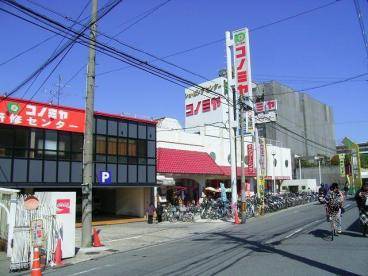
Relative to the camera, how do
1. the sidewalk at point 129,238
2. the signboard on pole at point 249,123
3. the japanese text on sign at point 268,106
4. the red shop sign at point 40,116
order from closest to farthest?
the sidewalk at point 129,238, the red shop sign at point 40,116, the signboard on pole at point 249,123, the japanese text on sign at point 268,106

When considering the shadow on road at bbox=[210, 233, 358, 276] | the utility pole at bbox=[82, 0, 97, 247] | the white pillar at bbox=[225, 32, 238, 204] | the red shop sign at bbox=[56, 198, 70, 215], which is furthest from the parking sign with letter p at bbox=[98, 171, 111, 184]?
the shadow on road at bbox=[210, 233, 358, 276]

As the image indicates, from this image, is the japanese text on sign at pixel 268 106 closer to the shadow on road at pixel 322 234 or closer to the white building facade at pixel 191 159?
the white building facade at pixel 191 159

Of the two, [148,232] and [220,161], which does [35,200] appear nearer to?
[148,232]

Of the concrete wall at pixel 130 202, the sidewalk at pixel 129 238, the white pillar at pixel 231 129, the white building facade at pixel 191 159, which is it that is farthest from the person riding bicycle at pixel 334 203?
the concrete wall at pixel 130 202

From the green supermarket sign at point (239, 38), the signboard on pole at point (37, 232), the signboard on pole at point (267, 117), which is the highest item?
the green supermarket sign at point (239, 38)

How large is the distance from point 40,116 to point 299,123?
7540 cm

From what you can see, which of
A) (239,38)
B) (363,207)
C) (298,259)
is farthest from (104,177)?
(298,259)

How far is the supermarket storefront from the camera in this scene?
2295 centimetres

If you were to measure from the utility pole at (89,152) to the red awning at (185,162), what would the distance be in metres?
14.6

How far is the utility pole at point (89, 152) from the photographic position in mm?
16328

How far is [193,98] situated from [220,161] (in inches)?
968

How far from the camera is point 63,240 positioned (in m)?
14.3

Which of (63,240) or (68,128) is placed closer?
(63,240)

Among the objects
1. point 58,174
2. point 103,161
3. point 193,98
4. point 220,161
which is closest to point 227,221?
point 103,161
